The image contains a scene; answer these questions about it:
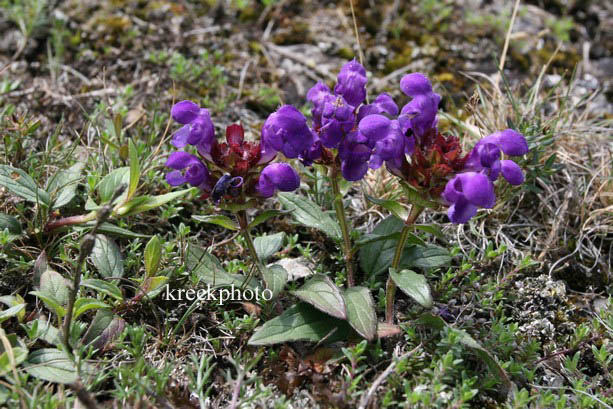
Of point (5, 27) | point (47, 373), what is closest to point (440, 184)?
point (47, 373)

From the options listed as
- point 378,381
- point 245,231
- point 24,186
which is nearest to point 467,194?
point 378,381

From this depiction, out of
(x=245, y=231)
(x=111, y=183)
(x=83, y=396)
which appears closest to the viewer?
(x=83, y=396)

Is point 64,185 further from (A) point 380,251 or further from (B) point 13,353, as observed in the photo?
(A) point 380,251

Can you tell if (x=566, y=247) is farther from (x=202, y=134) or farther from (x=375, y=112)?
(x=202, y=134)

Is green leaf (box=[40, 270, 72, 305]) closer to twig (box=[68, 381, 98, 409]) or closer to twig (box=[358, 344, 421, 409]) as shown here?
twig (box=[68, 381, 98, 409])

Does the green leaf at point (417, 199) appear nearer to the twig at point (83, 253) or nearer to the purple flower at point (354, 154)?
the purple flower at point (354, 154)

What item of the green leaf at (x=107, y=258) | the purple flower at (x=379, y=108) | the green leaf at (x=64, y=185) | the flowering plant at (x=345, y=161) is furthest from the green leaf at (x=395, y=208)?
the green leaf at (x=64, y=185)
